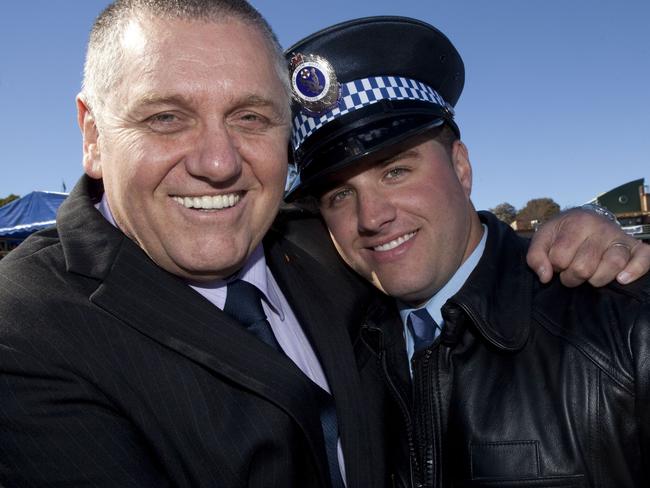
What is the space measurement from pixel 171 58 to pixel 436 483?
1735 millimetres

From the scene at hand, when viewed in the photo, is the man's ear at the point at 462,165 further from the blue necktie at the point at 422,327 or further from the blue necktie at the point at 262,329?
the blue necktie at the point at 262,329

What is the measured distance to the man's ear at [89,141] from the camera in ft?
6.44

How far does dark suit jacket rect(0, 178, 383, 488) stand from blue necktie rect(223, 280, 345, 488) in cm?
10

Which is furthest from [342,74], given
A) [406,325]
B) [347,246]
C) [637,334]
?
[637,334]

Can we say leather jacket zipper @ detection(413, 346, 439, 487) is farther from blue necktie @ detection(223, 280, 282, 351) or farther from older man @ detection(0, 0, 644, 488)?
blue necktie @ detection(223, 280, 282, 351)

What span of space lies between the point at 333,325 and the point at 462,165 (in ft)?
3.29

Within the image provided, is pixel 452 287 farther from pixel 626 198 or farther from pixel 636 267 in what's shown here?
pixel 626 198

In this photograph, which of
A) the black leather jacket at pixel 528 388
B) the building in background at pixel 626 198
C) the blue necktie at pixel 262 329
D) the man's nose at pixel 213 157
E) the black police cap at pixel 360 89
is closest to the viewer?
the black leather jacket at pixel 528 388

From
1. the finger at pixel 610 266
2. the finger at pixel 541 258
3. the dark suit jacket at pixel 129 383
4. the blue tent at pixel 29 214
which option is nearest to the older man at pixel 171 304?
the dark suit jacket at pixel 129 383

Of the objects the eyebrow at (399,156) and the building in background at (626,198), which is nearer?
the eyebrow at (399,156)

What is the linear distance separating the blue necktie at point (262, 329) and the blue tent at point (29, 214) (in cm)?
915

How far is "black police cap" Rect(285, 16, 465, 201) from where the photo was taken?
215 cm

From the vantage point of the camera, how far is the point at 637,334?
1636 mm

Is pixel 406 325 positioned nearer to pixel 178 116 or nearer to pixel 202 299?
pixel 202 299
